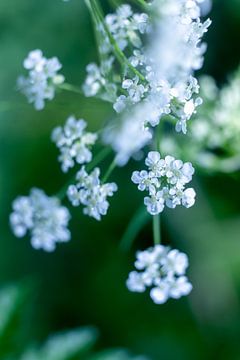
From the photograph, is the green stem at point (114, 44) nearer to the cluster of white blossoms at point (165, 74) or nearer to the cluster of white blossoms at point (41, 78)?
the cluster of white blossoms at point (165, 74)

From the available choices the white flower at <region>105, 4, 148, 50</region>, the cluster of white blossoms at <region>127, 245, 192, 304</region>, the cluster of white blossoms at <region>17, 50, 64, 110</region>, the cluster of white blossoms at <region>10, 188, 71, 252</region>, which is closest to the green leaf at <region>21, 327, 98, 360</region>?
the cluster of white blossoms at <region>10, 188, 71, 252</region>

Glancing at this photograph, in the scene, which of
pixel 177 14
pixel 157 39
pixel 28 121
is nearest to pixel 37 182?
pixel 28 121

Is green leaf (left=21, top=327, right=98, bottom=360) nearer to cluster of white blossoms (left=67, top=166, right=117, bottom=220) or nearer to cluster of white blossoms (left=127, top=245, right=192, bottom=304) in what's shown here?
cluster of white blossoms (left=127, top=245, right=192, bottom=304)

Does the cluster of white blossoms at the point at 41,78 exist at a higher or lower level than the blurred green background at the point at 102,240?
lower

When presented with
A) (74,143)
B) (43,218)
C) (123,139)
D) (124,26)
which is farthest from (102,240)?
(124,26)

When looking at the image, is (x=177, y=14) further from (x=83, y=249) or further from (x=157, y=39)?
(x=83, y=249)

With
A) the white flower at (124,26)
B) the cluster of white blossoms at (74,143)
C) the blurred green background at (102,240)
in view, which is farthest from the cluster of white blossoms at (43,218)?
the blurred green background at (102,240)

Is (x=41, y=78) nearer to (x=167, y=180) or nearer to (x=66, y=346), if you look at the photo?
(x=167, y=180)
